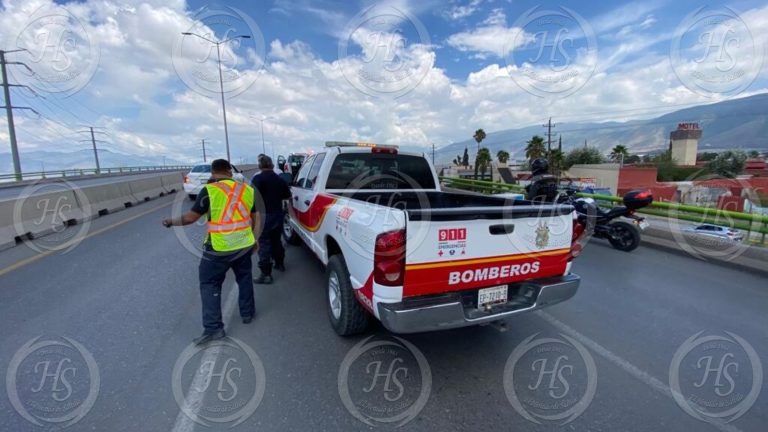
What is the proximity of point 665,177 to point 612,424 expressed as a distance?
7292cm

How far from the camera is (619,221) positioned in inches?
264

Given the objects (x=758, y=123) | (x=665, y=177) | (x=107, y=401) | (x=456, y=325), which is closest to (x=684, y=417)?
(x=456, y=325)

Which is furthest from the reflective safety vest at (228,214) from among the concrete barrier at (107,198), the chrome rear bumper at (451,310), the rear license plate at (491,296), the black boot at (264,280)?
the concrete barrier at (107,198)

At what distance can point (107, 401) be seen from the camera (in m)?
2.46

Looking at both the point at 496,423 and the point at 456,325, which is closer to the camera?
the point at 496,423

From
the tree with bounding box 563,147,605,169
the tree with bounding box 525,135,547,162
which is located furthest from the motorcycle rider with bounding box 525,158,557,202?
the tree with bounding box 563,147,605,169

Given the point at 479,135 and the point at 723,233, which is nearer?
the point at 723,233

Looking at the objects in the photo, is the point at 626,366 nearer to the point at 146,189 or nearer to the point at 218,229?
the point at 218,229

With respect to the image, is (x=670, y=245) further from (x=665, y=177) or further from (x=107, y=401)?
(x=665, y=177)

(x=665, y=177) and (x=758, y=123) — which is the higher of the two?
(x=758, y=123)

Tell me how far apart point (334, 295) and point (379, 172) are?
2077 mm

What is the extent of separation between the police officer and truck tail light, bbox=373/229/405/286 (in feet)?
5.46

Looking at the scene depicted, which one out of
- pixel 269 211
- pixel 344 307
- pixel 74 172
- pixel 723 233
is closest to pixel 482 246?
pixel 344 307

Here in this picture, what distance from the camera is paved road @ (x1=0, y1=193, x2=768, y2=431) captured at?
2.37m
